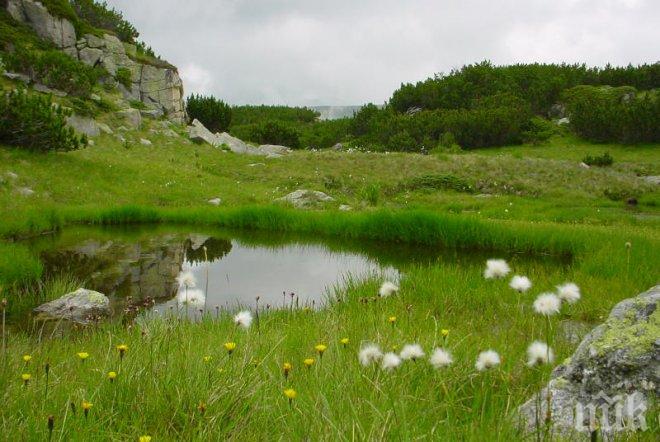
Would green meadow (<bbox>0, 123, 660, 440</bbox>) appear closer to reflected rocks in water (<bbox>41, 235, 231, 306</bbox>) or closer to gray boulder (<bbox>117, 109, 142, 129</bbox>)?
reflected rocks in water (<bbox>41, 235, 231, 306</bbox>)

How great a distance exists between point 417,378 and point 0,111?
20.6 metres

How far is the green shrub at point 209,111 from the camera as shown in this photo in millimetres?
49469

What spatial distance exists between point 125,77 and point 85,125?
1043 cm

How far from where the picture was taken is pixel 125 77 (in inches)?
1416

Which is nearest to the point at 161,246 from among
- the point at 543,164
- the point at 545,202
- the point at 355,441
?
the point at 355,441

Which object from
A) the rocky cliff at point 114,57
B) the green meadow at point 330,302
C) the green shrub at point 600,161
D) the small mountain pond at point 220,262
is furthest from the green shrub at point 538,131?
the small mountain pond at point 220,262

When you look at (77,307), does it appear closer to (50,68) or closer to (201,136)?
(50,68)

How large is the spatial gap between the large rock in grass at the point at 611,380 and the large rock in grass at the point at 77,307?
641 centimetres

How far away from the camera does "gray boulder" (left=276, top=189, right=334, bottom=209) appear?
72.8ft

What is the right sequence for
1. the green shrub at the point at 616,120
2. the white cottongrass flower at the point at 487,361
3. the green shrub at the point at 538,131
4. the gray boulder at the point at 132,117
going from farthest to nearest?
the green shrub at the point at 538,131 → the green shrub at the point at 616,120 → the gray boulder at the point at 132,117 → the white cottongrass flower at the point at 487,361

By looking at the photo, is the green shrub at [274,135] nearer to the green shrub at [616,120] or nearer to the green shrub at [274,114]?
the green shrub at [616,120]

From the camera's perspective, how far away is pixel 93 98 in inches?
1196

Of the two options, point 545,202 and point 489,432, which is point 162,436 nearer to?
point 489,432

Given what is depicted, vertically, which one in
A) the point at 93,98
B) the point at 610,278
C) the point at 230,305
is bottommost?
the point at 230,305
